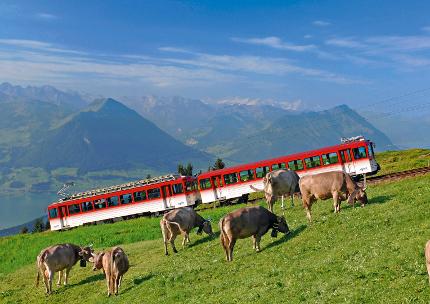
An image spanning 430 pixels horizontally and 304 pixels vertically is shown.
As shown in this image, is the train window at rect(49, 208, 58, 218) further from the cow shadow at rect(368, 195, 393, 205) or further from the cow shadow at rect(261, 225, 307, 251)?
the cow shadow at rect(368, 195, 393, 205)

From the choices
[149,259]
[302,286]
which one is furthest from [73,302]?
A: [302,286]

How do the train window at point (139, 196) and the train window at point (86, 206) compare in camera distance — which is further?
the train window at point (86, 206)

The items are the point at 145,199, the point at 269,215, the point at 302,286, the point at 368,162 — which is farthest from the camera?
the point at 145,199

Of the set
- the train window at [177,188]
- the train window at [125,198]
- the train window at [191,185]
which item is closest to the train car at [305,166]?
the train window at [191,185]

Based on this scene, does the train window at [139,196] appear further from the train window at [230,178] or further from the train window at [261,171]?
the train window at [261,171]

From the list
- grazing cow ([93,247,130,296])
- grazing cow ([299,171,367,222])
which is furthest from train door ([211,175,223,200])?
grazing cow ([93,247,130,296])

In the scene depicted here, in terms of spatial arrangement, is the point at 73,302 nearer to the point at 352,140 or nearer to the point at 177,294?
the point at 177,294

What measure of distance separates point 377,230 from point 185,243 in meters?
15.0

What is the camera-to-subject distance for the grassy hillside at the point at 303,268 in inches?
604

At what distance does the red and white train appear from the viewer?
52.0 meters

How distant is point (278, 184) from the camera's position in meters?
34.5

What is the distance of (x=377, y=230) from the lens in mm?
20828

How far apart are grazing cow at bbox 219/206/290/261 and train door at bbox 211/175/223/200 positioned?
33.7 metres

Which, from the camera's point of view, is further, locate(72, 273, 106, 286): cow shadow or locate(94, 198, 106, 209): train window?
locate(94, 198, 106, 209): train window
